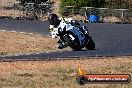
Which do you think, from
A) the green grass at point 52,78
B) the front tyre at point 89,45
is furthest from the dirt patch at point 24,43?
the green grass at point 52,78

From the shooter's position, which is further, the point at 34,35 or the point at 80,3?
the point at 80,3

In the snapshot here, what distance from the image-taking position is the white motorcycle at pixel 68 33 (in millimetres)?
21375

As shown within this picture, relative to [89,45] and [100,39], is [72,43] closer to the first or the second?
[89,45]

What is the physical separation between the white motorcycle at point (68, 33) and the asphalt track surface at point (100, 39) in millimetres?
440

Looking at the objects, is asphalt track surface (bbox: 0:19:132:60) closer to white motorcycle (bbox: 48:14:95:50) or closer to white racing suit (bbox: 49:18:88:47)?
white motorcycle (bbox: 48:14:95:50)

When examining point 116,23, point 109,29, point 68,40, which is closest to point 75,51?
point 68,40

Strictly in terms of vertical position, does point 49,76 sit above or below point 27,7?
above

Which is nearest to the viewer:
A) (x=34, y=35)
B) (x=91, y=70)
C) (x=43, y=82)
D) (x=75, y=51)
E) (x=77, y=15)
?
(x=43, y=82)

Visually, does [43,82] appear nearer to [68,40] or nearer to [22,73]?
[22,73]

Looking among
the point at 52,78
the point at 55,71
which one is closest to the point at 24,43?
the point at 55,71

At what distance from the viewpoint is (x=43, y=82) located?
46.6 ft

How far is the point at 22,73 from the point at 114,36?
1445 centimetres

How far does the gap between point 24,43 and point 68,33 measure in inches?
152

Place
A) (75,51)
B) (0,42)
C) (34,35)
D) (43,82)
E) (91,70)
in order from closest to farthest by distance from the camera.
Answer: (43,82)
(91,70)
(75,51)
(0,42)
(34,35)
